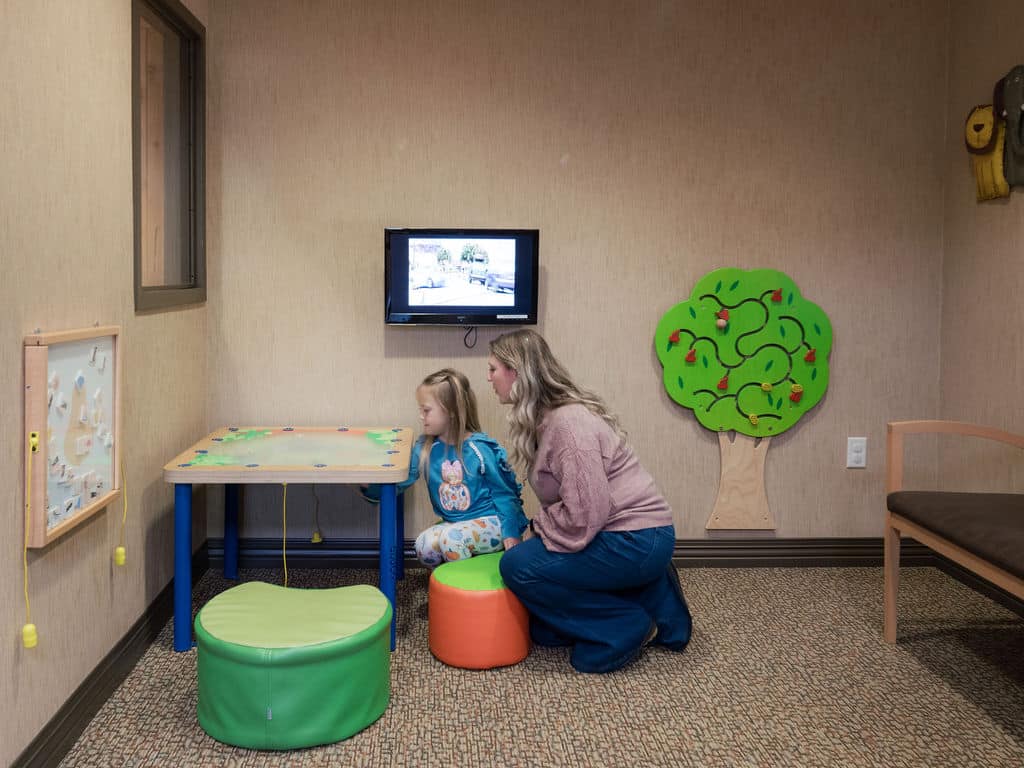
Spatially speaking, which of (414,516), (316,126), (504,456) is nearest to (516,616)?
(504,456)

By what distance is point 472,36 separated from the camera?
149 inches

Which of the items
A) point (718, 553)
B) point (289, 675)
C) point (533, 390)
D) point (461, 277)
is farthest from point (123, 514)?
point (718, 553)

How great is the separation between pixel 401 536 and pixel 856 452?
192 centimetres

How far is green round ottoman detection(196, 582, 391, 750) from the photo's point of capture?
7.62 ft

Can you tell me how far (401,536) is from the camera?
3.65 metres

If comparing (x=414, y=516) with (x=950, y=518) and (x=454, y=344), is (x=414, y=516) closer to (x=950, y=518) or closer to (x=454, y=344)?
(x=454, y=344)

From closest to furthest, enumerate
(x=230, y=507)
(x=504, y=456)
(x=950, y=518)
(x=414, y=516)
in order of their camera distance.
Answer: (x=950, y=518) < (x=504, y=456) < (x=230, y=507) < (x=414, y=516)

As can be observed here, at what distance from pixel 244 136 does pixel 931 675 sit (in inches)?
121

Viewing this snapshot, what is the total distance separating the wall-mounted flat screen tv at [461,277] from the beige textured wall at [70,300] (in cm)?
90

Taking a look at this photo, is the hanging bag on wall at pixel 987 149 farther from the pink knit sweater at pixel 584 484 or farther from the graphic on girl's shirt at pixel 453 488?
the graphic on girl's shirt at pixel 453 488

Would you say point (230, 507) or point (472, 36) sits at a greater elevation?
point (472, 36)

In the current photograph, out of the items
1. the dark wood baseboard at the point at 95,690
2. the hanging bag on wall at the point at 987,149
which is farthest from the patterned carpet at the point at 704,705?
the hanging bag on wall at the point at 987,149

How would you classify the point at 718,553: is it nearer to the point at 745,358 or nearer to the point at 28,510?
the point at 745,358

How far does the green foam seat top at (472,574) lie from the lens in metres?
2.89
